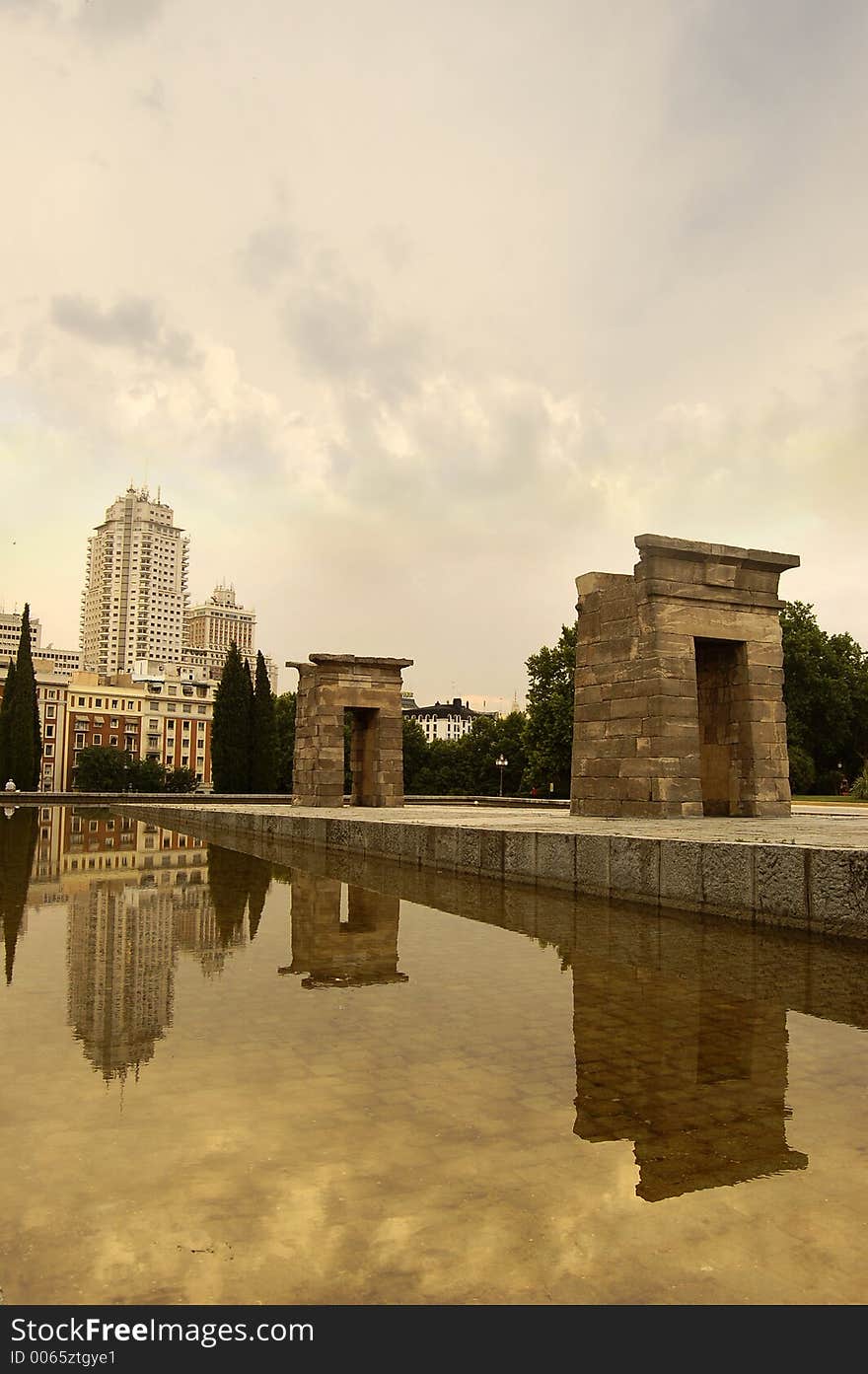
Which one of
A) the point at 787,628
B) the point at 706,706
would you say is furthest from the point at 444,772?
the point at 706,706

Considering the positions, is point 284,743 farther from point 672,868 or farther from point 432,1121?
point 432,1121

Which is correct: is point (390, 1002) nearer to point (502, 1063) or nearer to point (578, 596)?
point (502, 1063)

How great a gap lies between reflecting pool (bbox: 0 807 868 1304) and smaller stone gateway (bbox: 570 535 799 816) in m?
9.05

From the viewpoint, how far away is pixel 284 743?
7512cm

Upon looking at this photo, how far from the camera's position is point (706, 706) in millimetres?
18047

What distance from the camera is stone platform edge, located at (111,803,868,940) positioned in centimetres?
731

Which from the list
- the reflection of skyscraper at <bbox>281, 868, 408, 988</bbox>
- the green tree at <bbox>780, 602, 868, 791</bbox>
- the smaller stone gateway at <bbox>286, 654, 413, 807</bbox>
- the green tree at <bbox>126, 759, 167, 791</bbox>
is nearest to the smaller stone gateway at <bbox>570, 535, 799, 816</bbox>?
the reflection of skyscraper at <bbox>281, 868, 408, 988</bbox>

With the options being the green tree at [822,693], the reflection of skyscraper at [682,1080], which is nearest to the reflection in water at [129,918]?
the reflection of skyscraper at [682,1080]

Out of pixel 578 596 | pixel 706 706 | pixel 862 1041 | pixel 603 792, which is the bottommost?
pixel 862 1041

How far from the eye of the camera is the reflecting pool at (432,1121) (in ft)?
7.71

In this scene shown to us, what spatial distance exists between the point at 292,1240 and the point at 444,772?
7663 centimetres

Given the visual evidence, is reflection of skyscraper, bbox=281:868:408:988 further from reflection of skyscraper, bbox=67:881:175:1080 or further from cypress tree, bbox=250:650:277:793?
cypress tree, bbox=250:650:277:793

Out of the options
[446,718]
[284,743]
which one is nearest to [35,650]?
[446,718]
